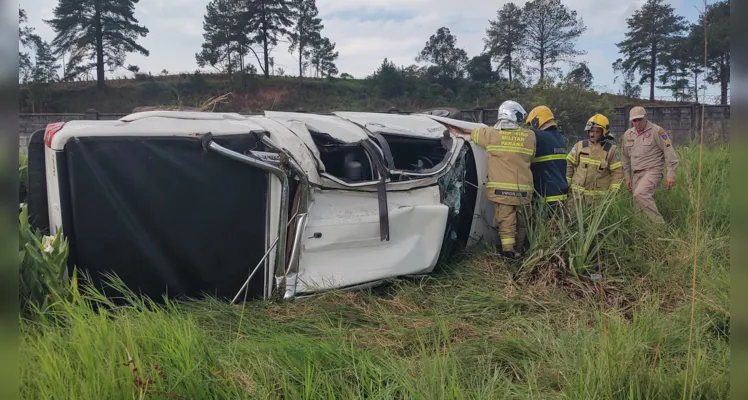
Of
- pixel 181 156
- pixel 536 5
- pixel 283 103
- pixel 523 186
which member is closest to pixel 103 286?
pixel 181 156

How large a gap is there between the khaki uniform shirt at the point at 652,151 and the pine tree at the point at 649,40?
18.0 meters

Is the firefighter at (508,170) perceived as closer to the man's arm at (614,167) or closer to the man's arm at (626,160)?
the man's arm at (614,167)

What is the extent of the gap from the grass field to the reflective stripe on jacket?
535mm

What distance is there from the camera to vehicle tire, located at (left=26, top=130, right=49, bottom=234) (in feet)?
10.9

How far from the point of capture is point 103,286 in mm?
3111

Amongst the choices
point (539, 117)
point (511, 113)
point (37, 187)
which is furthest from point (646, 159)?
point (37, 187)

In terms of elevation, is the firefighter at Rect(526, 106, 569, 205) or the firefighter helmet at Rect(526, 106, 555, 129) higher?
the firefighter helmet at Rect(526, 106, 555, 129)

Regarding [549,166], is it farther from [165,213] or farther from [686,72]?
[165,213]

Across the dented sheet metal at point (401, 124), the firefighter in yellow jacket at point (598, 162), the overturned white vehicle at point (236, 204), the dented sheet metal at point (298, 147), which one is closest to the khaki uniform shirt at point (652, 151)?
the firefighter in yellow jacket at point (598, 162)

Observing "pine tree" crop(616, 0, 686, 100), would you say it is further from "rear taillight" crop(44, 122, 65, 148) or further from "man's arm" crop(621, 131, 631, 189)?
"rear taillight" crop(44, 122, 65, 148)

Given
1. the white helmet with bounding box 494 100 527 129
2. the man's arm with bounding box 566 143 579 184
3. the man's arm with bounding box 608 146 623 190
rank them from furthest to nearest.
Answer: the man's arm with bounding box 566 143 579 184, the man's arm with bounding box 608 146 623 190, the white helmet with bounding box 494 100 527 129

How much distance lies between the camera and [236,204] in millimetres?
3426

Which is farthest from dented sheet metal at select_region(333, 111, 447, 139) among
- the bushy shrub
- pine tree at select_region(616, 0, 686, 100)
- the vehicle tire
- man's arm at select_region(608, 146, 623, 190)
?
pine tree at select_region(616, 0, 686, 100)

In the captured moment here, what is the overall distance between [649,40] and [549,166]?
28639 millimetres
